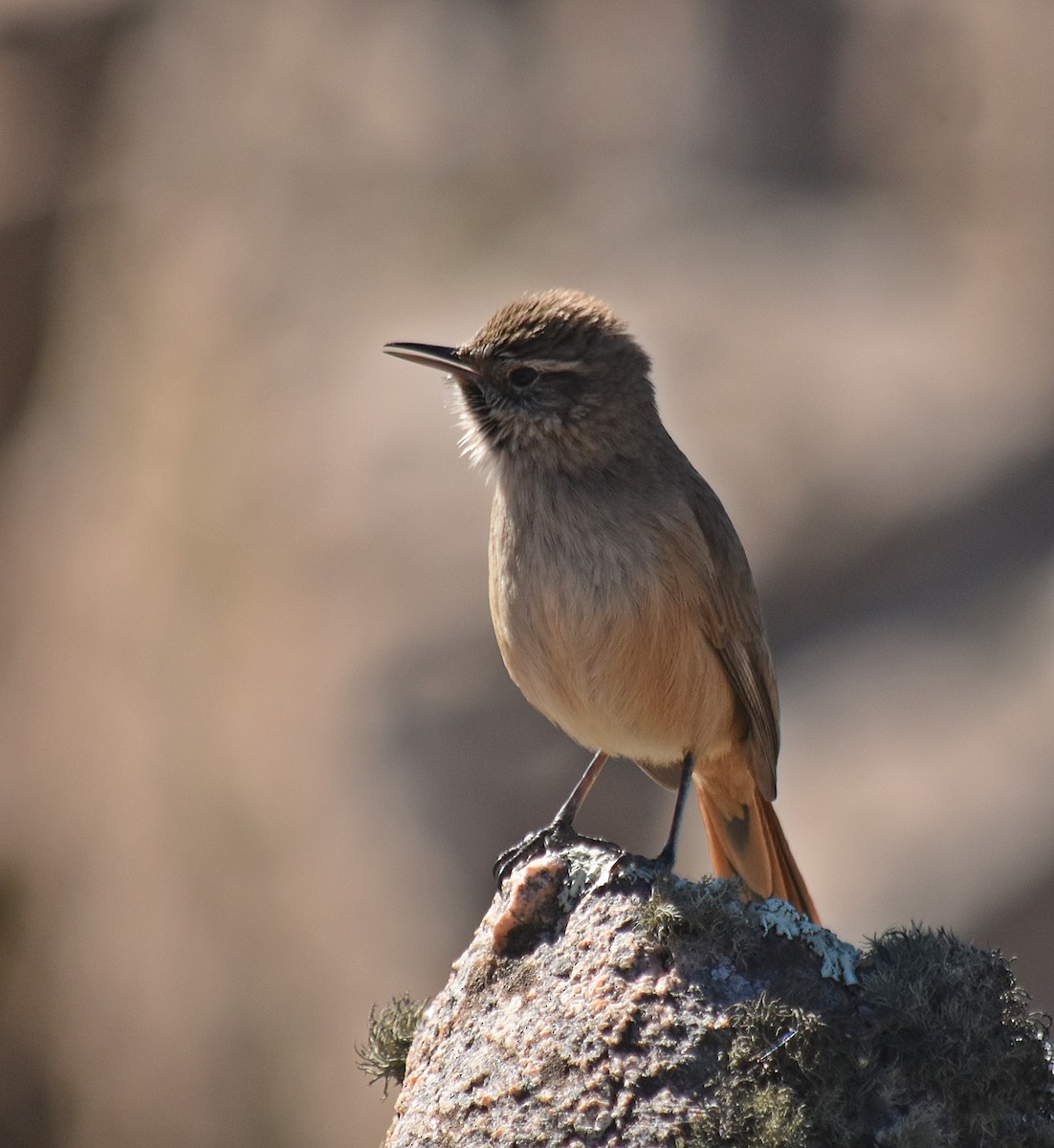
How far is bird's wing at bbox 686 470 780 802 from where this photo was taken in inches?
197

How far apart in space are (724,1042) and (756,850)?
2.14 metres

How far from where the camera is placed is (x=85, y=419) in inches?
530

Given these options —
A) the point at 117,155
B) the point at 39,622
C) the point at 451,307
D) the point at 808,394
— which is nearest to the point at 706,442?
the point at 808,394

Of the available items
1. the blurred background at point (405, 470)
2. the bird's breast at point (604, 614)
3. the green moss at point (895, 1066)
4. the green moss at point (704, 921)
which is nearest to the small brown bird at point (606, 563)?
the bird's breast at point (604, 614)

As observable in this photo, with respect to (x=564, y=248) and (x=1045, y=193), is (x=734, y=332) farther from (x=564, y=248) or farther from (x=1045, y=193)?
(x=1045, y=193)

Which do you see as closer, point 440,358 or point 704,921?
point 704,921

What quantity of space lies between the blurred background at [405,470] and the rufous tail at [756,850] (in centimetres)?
256

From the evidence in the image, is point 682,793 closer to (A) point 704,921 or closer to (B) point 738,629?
(B) point 738,629

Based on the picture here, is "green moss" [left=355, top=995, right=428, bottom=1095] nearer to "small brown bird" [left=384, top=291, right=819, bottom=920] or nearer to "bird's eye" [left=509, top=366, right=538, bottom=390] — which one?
"small brown bird" [left=384, top=291, right=819, bottom=920]

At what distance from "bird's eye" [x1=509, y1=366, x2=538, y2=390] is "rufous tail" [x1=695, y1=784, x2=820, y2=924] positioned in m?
1.73

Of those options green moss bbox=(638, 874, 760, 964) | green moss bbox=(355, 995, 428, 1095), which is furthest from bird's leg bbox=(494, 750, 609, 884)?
green moss bbox=(638, 874, 760, 964)

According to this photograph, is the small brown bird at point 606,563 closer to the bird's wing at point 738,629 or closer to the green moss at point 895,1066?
the bird's wing at point 738,629

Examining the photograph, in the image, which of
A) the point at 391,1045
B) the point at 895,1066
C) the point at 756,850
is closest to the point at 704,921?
the point at 895,1066

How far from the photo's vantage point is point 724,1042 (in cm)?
337
